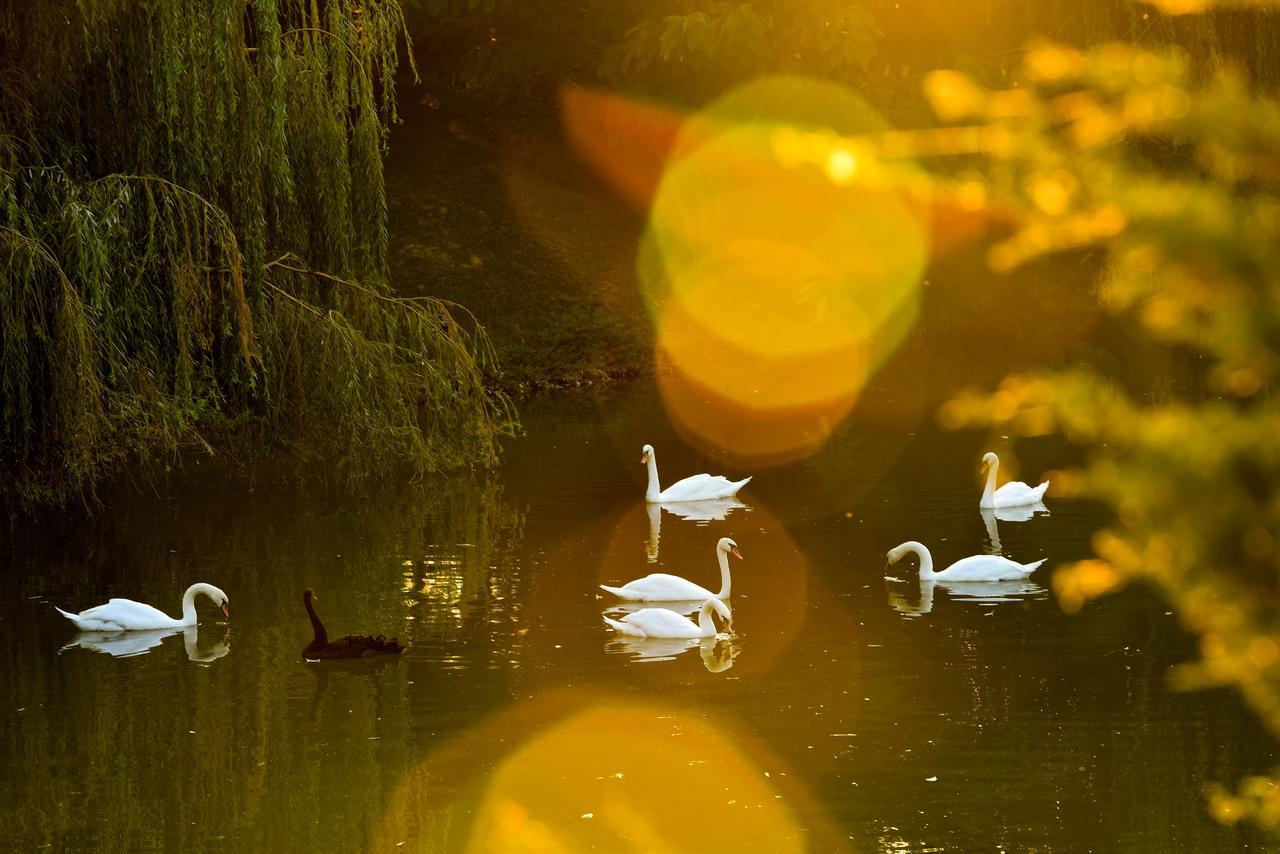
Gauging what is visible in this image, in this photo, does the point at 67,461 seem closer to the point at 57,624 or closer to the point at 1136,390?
the point at 57,624

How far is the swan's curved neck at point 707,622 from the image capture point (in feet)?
43.0

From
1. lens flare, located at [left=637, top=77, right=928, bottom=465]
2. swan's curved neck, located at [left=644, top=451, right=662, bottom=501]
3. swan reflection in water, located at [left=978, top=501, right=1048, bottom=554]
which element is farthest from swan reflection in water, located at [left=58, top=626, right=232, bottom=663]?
lens flare, located at [left=637, top=77, right=928, bottom=465]

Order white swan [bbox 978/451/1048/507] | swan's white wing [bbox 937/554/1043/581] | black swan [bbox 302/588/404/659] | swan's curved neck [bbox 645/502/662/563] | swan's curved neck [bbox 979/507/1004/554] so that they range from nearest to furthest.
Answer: black swan [bbox 302/588/404/659] < swan's white wing [bbox 937/554/1043/581] < swan's curved neck [bbox 979/507/1004/554] < swan's curved neck [bbox 645/502/662/563] < white swan [bbox 978/451/1048/507]

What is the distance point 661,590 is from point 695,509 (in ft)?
17.4

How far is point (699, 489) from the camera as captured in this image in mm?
20000

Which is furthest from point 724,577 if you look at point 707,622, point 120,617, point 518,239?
point 518,239

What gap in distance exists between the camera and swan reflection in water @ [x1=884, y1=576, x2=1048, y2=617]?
14273mm

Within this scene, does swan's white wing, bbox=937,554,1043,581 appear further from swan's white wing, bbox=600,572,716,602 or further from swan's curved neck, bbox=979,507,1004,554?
swan's white wing, bbox=600,572,716,602

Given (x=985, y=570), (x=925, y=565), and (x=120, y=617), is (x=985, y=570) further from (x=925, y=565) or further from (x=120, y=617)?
(x=120, y=617)

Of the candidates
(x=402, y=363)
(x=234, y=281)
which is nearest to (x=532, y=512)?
(x=402, y=363)

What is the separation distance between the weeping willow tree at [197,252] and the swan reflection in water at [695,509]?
2.44m

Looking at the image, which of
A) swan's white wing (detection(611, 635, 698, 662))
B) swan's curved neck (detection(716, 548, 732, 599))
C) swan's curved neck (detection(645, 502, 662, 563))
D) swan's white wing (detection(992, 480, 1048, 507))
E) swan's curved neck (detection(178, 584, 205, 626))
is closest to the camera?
swan's white wing (detection(611, 635, 698, 662))

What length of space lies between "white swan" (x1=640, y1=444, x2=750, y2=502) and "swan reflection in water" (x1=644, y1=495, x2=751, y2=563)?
61 millimetres

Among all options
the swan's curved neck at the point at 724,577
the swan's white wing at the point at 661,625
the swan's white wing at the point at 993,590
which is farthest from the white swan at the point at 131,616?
the swan's white wing at the point at 993,590
